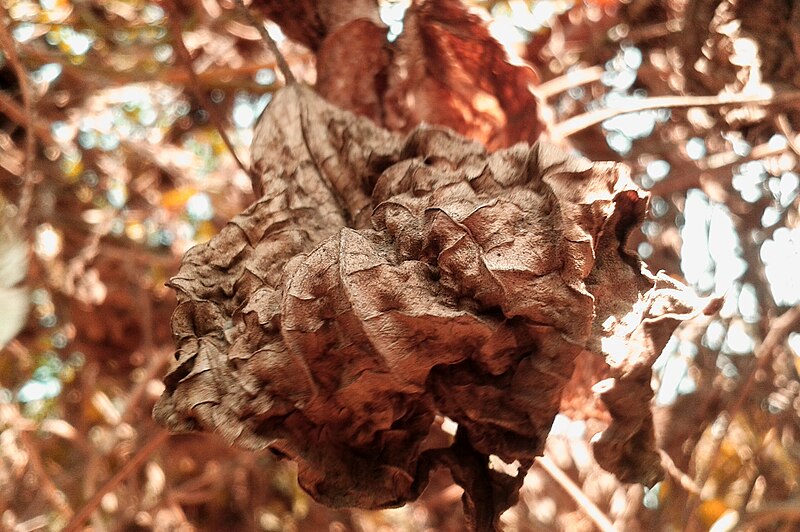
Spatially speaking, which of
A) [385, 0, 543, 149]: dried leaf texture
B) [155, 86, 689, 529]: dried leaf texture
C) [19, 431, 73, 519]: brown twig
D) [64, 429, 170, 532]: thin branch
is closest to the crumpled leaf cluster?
[385, 0, 543, 149]: dried leaf texture

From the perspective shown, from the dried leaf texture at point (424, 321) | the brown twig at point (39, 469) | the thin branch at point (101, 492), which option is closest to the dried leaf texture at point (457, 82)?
the dried leaf texture at point (424, 321)

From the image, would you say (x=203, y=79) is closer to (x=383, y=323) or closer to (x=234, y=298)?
(x=234, y=298)

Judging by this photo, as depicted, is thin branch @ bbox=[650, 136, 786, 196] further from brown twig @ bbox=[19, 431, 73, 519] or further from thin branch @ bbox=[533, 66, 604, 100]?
brown twig @ bbox=[19, 431, 73, 519]

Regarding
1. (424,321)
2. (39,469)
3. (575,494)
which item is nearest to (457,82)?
(424,321)

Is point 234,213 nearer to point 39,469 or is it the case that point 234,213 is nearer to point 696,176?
point 39,469

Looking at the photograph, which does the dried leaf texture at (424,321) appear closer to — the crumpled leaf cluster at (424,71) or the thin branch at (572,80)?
the crumpled leaf cluster at (424,71)
